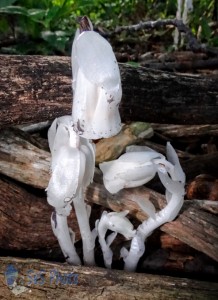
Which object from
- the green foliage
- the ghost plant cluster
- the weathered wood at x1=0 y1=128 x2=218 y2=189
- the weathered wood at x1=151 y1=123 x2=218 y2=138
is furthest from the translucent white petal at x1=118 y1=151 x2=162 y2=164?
the green foliage

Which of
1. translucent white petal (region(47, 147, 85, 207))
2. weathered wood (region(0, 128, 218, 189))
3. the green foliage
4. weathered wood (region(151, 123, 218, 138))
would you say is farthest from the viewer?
the green foliage

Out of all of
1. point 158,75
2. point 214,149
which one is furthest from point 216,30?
point 158,75

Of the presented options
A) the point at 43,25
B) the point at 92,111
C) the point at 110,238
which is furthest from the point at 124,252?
the point at 43,25

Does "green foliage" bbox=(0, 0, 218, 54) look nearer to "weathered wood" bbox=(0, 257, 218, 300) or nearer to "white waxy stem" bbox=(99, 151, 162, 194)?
"white waxy stem" bbox=(99, 151, 162, 194)

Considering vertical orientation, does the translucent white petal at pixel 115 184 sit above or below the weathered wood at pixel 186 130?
above

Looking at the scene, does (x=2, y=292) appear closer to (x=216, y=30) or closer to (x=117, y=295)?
(x=117, y=295)

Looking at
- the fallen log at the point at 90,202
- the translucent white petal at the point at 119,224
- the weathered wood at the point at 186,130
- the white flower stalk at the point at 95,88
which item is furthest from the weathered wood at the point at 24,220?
the weathered wood at the point at 186,130

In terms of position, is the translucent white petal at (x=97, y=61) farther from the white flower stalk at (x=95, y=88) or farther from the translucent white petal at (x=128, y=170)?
the translucent white petal at (x=128, y=170)
